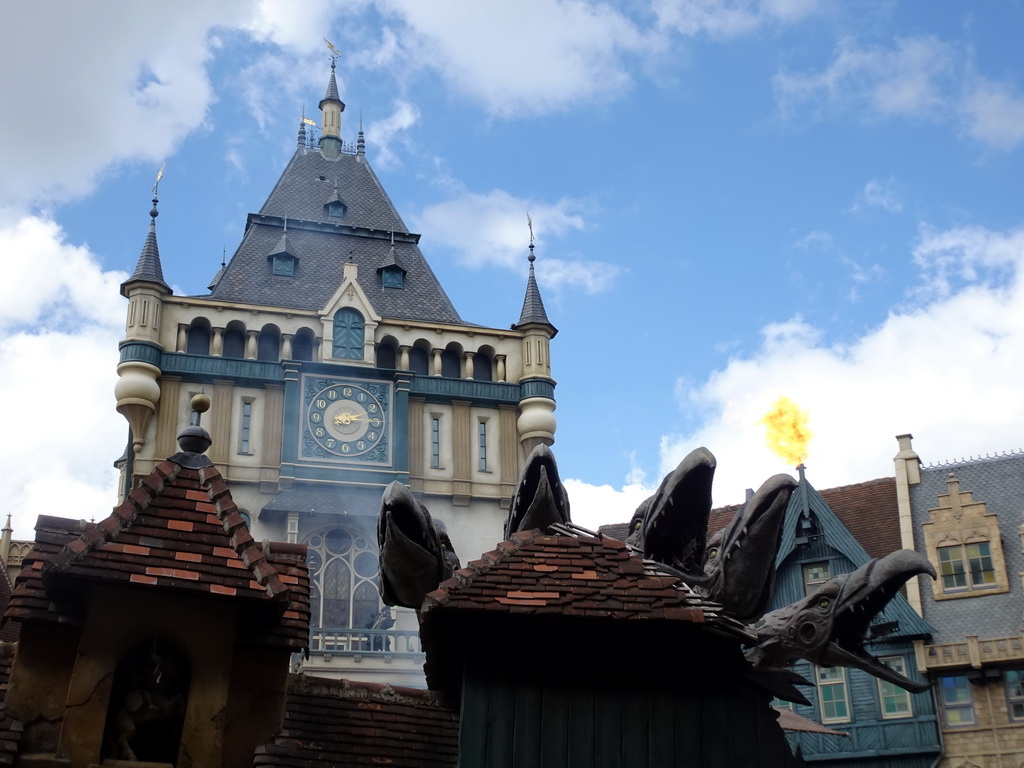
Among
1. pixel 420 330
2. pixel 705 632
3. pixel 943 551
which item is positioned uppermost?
pixel 420 330

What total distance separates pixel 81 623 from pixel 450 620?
9.02 feet

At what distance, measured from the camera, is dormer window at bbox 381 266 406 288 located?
5034 cm

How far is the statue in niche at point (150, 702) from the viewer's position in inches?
382

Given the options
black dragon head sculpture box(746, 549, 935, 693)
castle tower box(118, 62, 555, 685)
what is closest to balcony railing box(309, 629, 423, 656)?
castle tower box(118, 62, 555, 685)

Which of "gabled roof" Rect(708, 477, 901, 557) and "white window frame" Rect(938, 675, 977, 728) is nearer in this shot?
"white window frame" Rect(938, 675, 977, 728)

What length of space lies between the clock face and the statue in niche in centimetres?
3296

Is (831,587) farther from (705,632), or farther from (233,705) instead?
(233,705)

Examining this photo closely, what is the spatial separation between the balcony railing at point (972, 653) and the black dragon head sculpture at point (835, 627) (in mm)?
20797

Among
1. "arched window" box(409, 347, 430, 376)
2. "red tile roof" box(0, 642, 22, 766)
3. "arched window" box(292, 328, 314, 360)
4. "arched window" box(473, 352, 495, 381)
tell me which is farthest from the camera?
"arched window" box(473, 352, 495, 381)

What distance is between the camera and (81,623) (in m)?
9.84

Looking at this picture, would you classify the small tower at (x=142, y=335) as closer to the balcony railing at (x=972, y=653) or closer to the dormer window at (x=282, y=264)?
the dormer window at (x=282, y=264)

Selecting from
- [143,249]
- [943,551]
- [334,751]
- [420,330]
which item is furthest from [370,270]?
[334,751]

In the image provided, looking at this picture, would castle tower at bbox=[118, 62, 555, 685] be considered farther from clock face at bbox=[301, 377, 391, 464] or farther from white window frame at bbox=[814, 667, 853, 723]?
white window frame at bbox=[814, 667, 853, 723]

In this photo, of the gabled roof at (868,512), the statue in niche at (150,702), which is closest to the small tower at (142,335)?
the gabled roof at (868,512)
